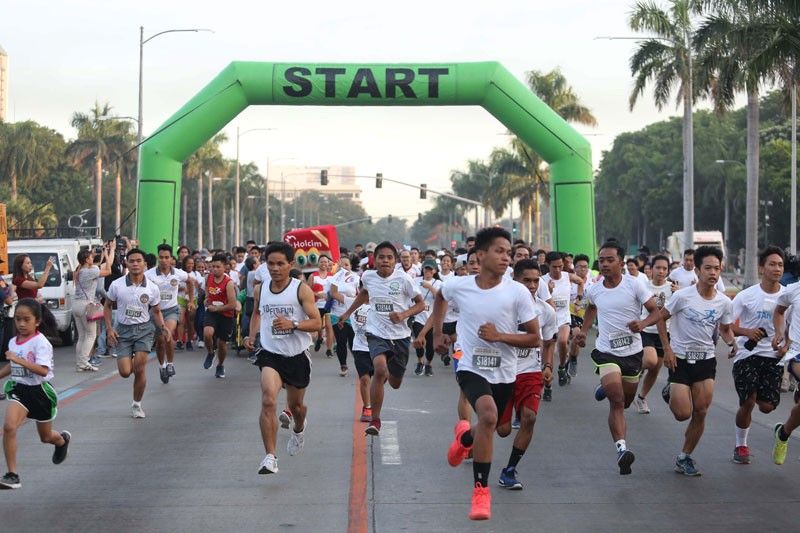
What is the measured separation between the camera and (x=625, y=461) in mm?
9508

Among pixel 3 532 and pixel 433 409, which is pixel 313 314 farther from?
pixel 433 409

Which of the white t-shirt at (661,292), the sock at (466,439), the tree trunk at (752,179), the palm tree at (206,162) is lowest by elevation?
the sock at (466,439)

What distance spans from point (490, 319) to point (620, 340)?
2.36 m

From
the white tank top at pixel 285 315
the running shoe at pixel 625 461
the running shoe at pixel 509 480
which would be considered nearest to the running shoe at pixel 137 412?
the white tank top at pixel 285 315

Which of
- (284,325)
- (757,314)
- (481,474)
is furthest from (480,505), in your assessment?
(757,314)

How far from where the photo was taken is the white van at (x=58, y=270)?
74.9 feet

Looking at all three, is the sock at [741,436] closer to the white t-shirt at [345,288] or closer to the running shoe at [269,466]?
the running shoe at [269,466]

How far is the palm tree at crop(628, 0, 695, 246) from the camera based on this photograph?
38781 mm

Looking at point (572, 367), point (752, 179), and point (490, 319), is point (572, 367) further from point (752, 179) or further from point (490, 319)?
point (752, 179)

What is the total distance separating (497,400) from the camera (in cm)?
862

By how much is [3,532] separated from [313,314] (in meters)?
2.99

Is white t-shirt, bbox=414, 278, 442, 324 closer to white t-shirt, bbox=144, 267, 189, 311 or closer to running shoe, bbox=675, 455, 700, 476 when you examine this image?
white t-shirt, bbox=144, 267, 189, 311

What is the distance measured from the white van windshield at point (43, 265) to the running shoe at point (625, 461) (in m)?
15.3

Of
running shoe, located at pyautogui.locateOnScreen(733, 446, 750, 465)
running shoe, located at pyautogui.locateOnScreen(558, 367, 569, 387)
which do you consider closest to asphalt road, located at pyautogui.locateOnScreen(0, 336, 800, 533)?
running shoe, located at pyautogui.locateOnScreen(733, 446, 750, 465)
